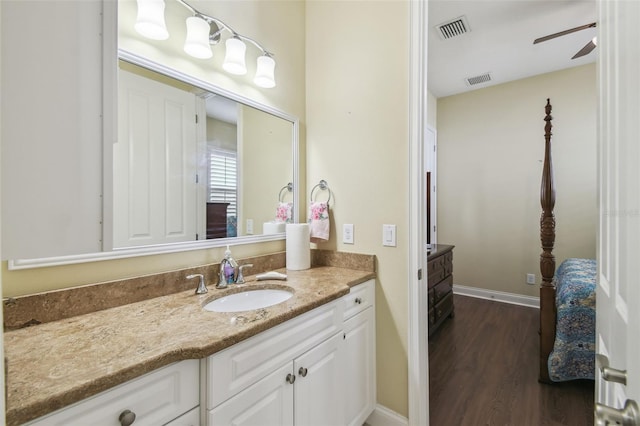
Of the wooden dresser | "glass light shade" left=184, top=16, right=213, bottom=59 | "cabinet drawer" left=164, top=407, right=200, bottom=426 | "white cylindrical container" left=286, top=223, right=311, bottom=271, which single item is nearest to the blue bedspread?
the wooden dresser

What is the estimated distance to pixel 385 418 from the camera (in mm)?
1627

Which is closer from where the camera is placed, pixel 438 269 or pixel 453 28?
pixel 453 28

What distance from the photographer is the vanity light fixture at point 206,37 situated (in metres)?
1.18

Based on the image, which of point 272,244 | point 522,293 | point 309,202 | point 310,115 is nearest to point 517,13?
point 310,115

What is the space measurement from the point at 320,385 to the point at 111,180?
1114 mm

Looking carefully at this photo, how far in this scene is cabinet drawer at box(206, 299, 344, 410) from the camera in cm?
85

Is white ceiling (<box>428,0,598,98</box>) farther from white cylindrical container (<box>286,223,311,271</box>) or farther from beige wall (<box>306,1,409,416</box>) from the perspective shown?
white cylindrical container (<box>286,223,311,271</box>)

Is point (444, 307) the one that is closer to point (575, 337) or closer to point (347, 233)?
point (575, 337)

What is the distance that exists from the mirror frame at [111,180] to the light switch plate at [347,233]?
1.13 feet

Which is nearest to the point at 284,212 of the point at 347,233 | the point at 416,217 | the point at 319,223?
the point at 319,223

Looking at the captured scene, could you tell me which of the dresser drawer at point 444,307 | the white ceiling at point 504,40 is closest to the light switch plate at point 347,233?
the dresser drawer at point 444,307

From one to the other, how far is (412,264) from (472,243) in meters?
2.95

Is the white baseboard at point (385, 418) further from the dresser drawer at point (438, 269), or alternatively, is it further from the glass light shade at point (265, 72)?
the glass light shade at point (265, 72)

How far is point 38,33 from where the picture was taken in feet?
1.75
